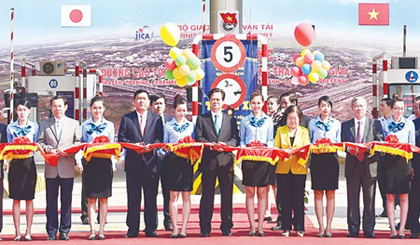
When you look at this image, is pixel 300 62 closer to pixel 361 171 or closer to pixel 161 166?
pixel 361 171

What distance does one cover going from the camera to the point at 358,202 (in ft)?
27.1

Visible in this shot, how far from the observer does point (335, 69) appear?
30.4 m

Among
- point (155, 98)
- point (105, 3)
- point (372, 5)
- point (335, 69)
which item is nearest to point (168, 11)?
point (105, 3)

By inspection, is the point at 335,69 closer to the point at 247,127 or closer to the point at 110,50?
the point at 110,50

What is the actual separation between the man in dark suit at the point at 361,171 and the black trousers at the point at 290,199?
1.60 feet

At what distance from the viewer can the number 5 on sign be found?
11.9 metres

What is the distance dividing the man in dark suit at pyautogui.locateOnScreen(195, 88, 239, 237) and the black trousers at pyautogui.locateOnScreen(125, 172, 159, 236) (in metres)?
0.52

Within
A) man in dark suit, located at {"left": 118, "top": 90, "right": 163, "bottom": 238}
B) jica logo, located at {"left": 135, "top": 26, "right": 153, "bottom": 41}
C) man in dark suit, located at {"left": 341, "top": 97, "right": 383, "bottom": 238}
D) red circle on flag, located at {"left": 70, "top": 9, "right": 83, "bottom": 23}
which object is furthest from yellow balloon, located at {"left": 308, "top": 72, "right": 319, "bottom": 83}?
jica logo, located at {"left": 135, "top": 26, "right": 153, "bottom": 41}

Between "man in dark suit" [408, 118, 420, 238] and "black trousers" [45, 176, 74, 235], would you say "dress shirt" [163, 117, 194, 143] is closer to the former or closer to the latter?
"black trousers" [45, 176, 74, 235]

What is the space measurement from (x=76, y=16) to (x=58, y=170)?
60.9ft

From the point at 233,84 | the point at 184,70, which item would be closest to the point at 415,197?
the point at 184,70

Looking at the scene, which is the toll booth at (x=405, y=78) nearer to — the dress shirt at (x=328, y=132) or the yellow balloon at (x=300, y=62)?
the yellow balloon at (x=300, y=62)

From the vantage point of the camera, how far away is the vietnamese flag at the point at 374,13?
2535 centimetres

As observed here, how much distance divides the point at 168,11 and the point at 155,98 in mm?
23498
